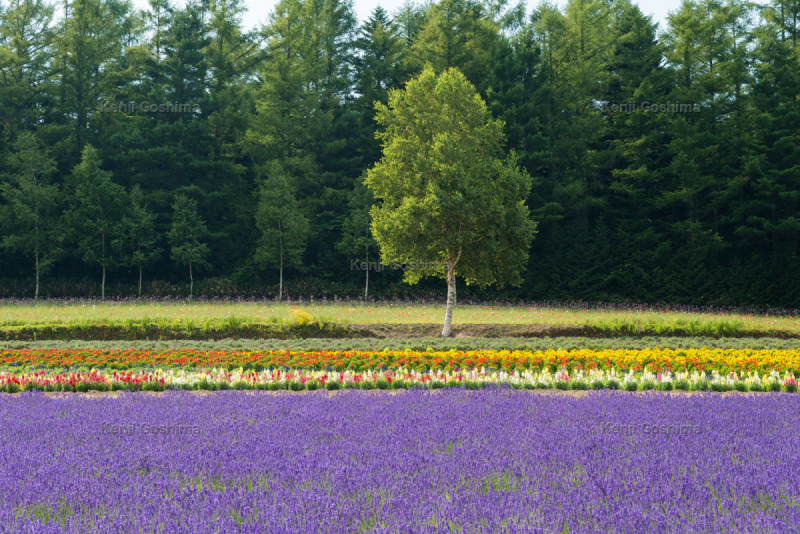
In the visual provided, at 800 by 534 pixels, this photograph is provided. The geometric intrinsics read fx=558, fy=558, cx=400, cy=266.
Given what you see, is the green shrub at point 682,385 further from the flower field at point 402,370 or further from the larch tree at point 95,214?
the larch tree at point 95,214

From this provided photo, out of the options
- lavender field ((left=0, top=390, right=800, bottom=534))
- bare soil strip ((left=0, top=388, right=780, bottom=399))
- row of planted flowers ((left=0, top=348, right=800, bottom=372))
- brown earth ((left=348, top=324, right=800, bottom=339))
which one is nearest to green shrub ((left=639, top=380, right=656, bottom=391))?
bare soil strip ((left=0, top=388, right=780, bottom=399))

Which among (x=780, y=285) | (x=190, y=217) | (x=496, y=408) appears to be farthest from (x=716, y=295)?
(x=190, y=217)

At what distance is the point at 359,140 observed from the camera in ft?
131

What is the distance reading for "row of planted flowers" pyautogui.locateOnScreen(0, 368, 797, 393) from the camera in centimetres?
995

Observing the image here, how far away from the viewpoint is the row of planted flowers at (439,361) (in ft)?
36.3

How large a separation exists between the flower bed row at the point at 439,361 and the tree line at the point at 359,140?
70.0 ft

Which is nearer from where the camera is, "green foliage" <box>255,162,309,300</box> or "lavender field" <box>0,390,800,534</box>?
"lavender field" <box>0,390,800,534</box>

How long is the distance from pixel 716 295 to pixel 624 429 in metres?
29.3

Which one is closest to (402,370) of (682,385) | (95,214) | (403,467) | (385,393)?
(385,393)

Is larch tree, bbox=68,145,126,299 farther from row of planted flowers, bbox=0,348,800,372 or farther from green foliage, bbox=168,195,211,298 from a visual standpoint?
row of planted flowers, bbox=0,348,800,372

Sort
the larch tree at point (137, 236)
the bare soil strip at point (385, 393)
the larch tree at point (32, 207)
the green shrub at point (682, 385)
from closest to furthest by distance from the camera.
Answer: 1. the bare soil strip at point (385, 393)
2. the green shrub at point (682, 385)
3. the larch tree at point (32, 207)
4. the larch tree at point (137, 236)

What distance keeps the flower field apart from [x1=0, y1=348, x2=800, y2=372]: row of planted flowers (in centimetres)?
2

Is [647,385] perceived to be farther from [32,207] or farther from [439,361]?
[32,207]

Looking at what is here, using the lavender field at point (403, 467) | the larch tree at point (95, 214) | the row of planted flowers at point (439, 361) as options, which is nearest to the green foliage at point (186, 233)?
the larch tree at point (95, 214)
